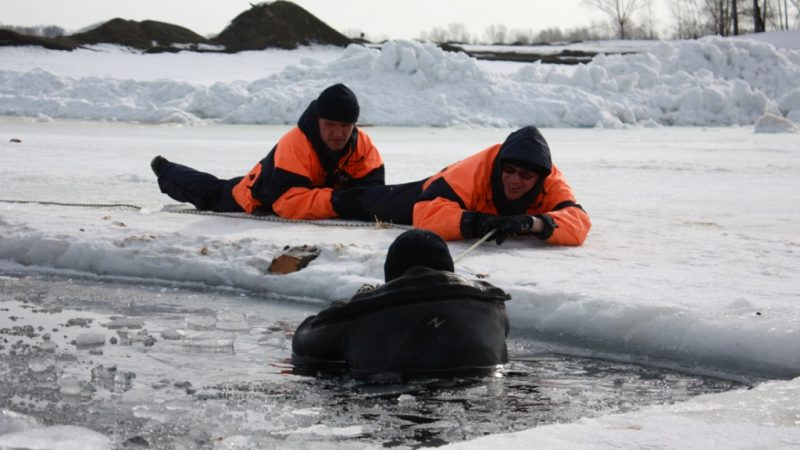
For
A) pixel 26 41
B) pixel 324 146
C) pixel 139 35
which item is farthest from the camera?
pixel 139 35

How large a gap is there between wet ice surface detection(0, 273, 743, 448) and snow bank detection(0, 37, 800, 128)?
48.5 feet

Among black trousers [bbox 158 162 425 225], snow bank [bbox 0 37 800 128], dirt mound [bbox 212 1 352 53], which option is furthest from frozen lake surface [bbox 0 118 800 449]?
dirt mound [bbox 212 1 352 53]

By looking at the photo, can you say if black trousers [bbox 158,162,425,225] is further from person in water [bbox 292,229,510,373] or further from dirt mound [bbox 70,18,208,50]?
dirt mound [bbox 70,18,208,50]

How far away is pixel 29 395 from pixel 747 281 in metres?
2.78

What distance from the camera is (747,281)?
14.6ft

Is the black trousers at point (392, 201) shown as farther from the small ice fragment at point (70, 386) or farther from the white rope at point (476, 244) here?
the small ice fragment at point (70, 386)

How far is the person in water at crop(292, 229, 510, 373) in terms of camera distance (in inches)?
129

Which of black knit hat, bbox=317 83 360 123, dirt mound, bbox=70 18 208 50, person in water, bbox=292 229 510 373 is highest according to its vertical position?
dirt mound, bbox=70 18 208 50

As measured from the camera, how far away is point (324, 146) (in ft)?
20.6

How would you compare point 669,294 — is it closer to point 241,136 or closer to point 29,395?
point 29,395

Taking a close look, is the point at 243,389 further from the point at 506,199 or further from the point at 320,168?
the point at 320,168

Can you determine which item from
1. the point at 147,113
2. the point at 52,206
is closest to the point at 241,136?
the point at 147,113

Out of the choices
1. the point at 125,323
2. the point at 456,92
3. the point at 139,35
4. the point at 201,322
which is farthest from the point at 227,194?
the point at 139,35

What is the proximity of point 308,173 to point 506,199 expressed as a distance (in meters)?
1.33
